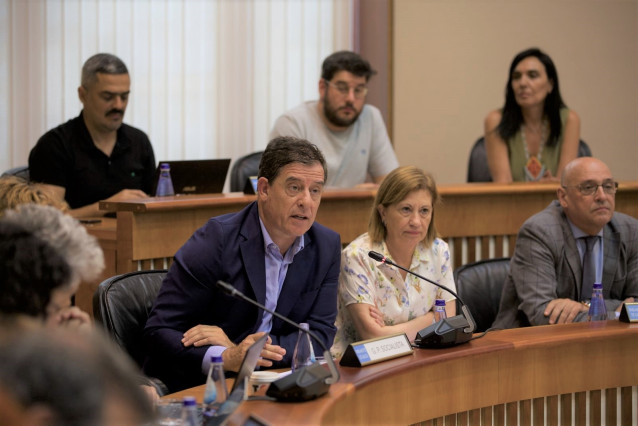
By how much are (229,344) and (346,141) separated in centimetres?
241

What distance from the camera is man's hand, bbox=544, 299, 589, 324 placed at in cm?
322

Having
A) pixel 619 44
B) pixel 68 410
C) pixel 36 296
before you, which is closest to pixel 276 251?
pixel 36 296

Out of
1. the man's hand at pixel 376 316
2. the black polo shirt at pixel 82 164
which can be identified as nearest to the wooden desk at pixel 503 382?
the man's hand at pixel 376 316

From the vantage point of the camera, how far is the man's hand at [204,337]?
2.52 metres

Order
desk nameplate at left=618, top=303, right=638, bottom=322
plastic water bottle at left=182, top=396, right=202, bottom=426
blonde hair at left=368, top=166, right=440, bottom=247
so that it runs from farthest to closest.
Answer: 1. blonde hair at left=368, top=166, right=440, bottom=247
2. desk nameplate at left=618, top=303, right=638, bottom=322
3. plastic water bottle at left=182, top=396, right=202, bottom=426

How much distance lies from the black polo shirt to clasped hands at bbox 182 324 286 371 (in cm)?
189

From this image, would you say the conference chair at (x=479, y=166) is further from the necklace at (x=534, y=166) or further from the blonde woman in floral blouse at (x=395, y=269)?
the blonde woman in floral blouse at (x=395, y=269)

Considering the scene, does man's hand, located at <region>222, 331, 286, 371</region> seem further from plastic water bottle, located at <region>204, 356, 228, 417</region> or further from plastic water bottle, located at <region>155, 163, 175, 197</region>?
plastic water bottle, located at <region>155, 163, 175, 197</region>

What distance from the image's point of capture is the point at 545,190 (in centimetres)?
430

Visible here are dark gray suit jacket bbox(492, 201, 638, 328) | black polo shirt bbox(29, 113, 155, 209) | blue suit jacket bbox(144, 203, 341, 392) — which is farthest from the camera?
black polo shirt bbox(29, 113, 155, 209)

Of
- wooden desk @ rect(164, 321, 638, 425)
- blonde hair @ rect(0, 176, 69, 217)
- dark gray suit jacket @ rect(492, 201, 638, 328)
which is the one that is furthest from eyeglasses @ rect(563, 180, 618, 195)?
blonde hair @ rect(0, 176, 69, 217)

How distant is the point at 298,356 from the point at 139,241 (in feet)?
4.84

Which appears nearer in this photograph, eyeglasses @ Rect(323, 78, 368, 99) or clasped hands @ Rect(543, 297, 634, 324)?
clasped hands @ Rect(543, 297, 634, 324)

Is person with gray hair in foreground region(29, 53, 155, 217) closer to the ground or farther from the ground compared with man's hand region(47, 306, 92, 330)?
farther from the ground
